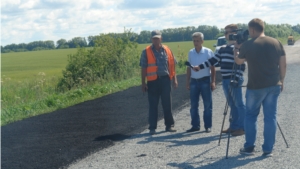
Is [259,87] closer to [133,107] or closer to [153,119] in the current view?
[153,119]

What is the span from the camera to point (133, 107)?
14477 millimetres

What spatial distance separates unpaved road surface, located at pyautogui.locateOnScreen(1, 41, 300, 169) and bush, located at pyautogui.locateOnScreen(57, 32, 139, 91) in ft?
41.7

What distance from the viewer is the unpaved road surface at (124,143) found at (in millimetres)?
7551

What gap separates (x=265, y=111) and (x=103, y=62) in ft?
65.4

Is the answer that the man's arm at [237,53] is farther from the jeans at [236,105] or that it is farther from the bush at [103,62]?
the bush at [103,62]

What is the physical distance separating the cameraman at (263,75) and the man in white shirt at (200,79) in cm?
197

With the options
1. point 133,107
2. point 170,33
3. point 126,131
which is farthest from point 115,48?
point 170,33

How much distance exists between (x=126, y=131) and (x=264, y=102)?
3.51 meters

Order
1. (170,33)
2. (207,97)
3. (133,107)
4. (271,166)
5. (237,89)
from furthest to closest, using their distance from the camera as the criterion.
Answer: (170,33) < (133,107) < (207,97) < (237,89) < (271,166)

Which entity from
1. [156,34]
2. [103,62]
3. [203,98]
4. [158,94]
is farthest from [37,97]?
[203,98]

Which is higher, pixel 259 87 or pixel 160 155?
pixel 259 87

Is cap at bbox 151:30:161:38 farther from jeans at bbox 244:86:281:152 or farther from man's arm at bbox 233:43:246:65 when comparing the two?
jeans at bbox 244:86:281:152

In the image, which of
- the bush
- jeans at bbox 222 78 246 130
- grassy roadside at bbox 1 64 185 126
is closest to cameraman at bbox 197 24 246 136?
jeans at bbox 222 78 246 130

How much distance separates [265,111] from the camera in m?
7.68
